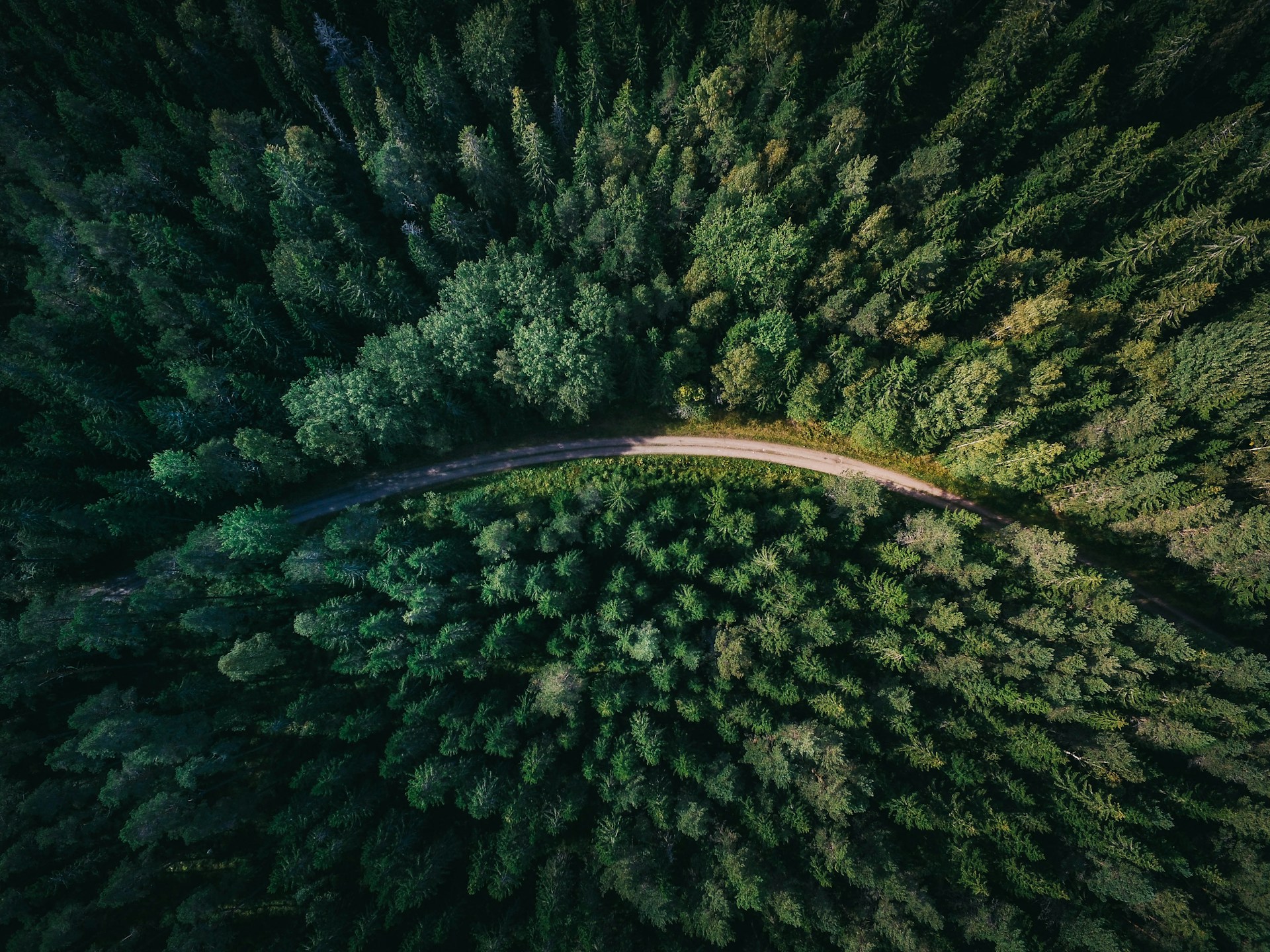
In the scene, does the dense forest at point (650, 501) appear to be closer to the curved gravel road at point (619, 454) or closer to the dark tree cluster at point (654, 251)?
the dark tree cluster at point (654, 251)

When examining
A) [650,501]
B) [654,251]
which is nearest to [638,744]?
[650,501]

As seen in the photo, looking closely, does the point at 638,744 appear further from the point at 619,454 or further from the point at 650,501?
the point at 619,454

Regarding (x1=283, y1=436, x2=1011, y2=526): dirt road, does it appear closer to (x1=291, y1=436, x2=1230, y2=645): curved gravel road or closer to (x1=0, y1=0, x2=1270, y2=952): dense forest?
(x1=291, y1=436, x2=1230, y2=645): curved gravel road

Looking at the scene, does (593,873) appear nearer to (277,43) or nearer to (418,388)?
(418,388)

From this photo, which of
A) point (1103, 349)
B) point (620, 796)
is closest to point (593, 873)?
point (620, 796)

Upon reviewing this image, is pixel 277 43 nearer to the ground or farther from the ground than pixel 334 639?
farther from the ground

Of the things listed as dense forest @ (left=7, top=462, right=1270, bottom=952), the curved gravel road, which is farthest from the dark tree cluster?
dense forest @ (left=7, top=462, right=1270, bottom=952)
